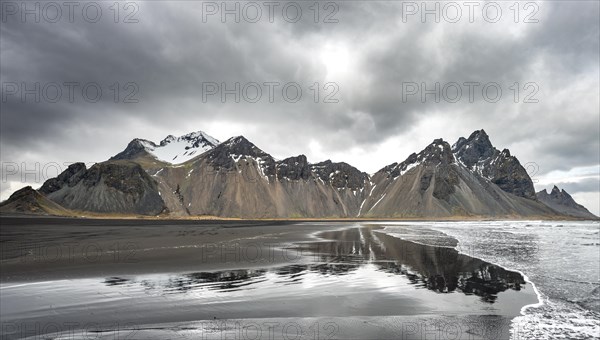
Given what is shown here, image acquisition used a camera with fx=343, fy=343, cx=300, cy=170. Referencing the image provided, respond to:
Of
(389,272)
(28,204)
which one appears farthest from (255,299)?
(28,204)

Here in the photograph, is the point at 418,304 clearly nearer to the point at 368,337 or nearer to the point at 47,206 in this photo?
the point at 368,337

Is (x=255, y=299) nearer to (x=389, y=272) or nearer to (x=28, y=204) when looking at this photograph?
(x=389, y=272)

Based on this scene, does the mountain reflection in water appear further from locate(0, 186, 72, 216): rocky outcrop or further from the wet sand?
locate(0, 186, 72, 216): rocky outcrop

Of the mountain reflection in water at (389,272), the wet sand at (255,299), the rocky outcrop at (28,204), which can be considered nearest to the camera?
the wet sand at (255,299)

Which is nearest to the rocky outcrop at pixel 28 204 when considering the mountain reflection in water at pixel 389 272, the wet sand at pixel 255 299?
the wet sand at pixel 255 299

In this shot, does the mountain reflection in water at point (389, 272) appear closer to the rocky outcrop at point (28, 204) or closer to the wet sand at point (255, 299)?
the wet sand at point (255, 299)

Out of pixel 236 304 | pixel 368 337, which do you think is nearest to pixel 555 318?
pixel 368 337

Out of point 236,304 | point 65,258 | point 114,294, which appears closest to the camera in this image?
point 236,304

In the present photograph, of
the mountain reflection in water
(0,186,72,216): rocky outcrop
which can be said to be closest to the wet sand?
the mountain reflection in water

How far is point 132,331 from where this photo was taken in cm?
968

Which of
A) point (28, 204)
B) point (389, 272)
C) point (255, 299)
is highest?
point (28, 204)

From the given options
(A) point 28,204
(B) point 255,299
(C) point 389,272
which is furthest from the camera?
(A) point 28,204

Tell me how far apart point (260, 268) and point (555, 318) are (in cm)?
1485

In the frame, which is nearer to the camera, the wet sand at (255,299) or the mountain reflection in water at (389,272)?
the wet sand at (255,299)
